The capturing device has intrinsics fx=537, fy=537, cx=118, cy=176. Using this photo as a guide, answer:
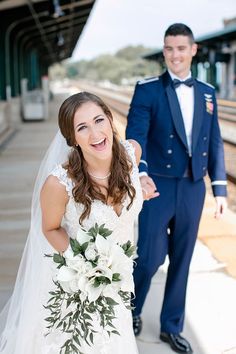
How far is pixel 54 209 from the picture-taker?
7.18 ft

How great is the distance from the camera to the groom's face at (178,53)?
2.80 meters

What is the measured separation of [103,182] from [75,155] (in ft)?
0.54

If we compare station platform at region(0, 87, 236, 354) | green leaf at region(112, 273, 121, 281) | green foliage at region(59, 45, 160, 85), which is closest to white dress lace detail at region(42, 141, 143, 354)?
green leaf at region(112, 273, 121, 281)

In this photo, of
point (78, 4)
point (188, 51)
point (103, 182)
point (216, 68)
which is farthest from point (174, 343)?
point (216, 68)

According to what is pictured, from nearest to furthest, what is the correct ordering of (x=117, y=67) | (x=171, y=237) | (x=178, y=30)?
(x=178, y=30), (x=171, y=237), (x=117, y=67)

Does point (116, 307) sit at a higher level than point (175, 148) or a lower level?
lower

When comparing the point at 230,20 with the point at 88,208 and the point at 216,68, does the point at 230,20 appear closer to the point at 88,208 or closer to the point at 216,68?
the point at 216,68

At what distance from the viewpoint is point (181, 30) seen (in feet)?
9.20

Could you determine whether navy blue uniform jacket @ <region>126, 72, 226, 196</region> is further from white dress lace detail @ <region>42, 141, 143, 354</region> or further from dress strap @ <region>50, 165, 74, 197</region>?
dress strap @ <region>50, 165, 74, 197</region>

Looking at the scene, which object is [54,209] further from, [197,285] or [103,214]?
[197,285]

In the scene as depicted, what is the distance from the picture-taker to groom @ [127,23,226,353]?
2.90 meters

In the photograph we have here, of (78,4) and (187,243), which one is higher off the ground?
(78,4)

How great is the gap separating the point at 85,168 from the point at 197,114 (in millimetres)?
918

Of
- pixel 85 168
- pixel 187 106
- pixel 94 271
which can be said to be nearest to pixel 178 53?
pixel 187 106
